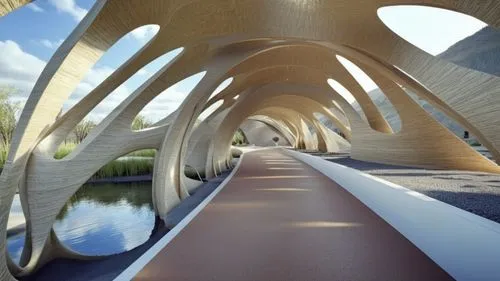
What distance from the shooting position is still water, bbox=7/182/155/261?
880 centimetres

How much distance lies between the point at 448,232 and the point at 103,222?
1079 cm

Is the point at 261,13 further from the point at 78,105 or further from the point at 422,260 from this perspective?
the point at 422,260

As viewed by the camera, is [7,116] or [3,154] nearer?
[3,154]

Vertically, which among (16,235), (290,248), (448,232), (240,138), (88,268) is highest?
(240,138)

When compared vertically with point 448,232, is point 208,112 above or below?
above

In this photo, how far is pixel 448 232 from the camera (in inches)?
120

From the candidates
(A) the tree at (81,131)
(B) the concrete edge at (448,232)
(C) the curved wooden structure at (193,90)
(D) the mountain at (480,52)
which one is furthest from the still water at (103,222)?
(D) the mountain at (480,52)

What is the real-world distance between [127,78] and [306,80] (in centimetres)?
1525

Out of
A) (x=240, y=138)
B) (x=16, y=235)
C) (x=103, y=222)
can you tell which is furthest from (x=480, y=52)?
(x=16, y=235)

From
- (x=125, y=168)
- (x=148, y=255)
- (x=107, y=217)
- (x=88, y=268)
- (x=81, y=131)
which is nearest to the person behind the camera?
(x=148, y=255)

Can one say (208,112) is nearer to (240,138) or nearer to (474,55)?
(240,138)

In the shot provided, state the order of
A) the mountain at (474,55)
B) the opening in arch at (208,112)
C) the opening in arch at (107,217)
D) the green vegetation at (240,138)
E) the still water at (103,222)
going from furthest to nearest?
the mountain at (474,55)
the green vegetation at (240,138)
the opening in arch at (208,112)
the opening in arch at (107,217)
the still water at (103,222)

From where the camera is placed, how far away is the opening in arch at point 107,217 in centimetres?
902

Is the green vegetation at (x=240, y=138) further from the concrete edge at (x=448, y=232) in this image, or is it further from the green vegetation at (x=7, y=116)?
the concrete edge at (x=448, y=232)
